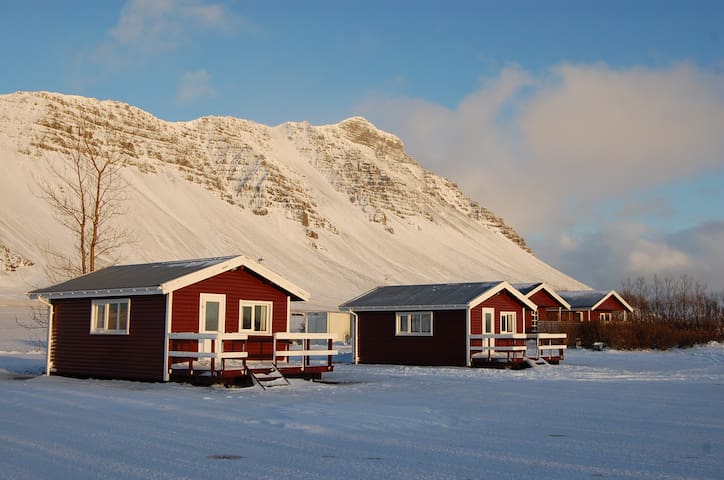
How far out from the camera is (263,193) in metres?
153

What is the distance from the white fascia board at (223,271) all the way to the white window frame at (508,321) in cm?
1197

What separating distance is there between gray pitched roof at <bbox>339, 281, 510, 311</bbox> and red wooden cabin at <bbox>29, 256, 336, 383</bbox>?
755 centimetres

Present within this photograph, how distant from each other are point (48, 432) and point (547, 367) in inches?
891

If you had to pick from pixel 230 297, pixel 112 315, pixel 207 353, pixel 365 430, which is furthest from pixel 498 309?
pixel 365 430

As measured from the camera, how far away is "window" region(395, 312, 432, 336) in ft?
107

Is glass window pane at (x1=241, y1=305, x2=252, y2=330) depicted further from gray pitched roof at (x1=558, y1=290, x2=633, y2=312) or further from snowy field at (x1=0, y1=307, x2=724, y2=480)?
gray pitched roof at (x1=558, y1=290, x2=633, y2=312)

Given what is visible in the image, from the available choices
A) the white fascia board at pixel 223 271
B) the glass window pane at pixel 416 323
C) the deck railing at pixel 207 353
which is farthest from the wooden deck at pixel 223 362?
the glass window pane at pixel 416 323

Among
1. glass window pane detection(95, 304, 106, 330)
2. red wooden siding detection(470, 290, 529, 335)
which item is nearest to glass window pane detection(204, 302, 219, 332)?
glass window pane detection(95, 304, 106, 330)

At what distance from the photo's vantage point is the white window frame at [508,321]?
35.1 m

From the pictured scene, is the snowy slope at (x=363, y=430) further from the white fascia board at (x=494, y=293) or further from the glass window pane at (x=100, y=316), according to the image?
the white fascia board at (x=494, y=293)

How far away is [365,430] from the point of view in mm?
12836

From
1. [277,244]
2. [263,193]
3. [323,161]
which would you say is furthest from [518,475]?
[323,161]

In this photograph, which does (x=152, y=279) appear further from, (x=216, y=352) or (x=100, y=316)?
(x=216, y=352)

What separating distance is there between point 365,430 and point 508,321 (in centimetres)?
2380
